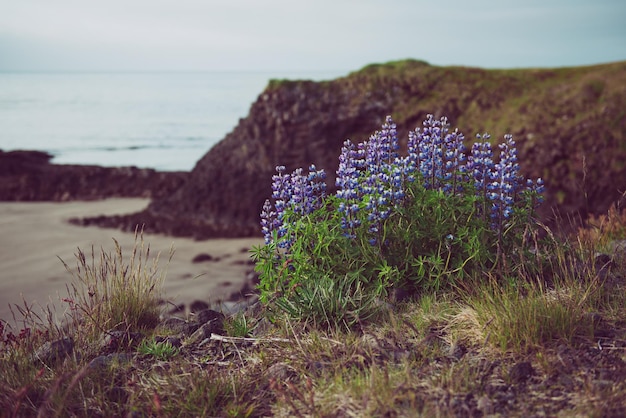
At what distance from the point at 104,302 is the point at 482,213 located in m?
2.93

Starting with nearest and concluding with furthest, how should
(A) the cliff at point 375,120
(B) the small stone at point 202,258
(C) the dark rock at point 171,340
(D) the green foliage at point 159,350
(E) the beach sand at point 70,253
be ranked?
1. (D) the green foliage at point 159,350
2. (C) the dark rock at point 171,340
3. (E) the beach sand at point 70,253
4. (B) the small stone at point 202,258
5. (A) the cliff at point 375,120

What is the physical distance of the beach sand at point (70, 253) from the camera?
32.1 feet

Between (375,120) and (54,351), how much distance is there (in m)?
11.1

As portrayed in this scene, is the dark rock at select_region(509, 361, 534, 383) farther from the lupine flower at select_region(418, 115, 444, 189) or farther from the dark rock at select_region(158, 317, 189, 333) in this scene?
the dark rock at select_region(158, 317, 189, 333)

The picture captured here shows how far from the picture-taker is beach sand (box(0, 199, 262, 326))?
977 cm

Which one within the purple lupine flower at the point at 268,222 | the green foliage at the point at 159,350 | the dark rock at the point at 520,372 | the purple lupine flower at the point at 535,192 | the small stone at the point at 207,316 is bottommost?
the green foliage at the point at 159,350

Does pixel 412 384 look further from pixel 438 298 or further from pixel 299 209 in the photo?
pixel 299 209

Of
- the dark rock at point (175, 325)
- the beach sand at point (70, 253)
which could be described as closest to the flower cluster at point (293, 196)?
the dark rock at point (175, 325)

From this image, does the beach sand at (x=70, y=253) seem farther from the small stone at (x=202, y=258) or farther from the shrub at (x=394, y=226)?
the shrub at (x=394, y=226)

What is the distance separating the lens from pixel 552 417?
9.34ft

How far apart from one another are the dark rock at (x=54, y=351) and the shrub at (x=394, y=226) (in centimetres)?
136

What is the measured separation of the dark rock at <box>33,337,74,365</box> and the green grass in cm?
5

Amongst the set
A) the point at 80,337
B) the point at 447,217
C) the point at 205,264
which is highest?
the point at 447,217

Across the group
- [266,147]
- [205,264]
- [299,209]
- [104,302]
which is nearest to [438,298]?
[299,209]
